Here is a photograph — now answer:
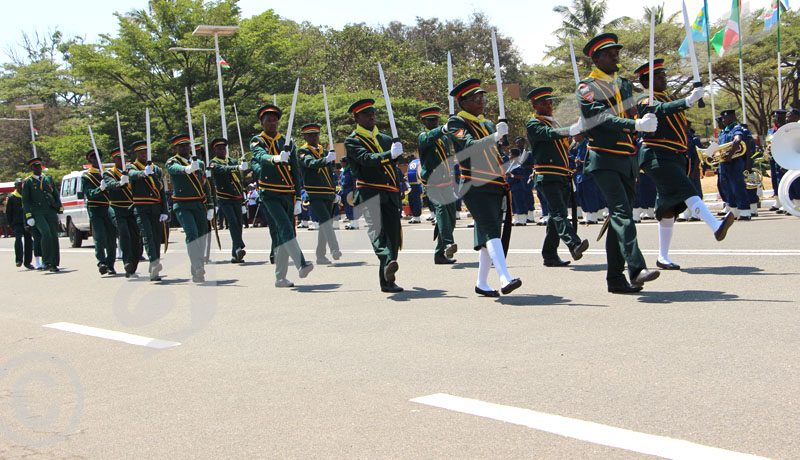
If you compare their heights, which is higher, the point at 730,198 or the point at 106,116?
the point at 106,116

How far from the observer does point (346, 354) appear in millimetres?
5914

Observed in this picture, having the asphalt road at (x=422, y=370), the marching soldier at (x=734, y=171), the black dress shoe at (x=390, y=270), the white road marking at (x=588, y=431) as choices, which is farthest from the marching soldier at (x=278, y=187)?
the marching soldier at (x=734, y=171)

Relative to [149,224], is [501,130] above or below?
above

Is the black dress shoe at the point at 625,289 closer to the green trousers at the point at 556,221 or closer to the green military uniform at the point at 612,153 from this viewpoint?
the green military uniform at the point at 612,153

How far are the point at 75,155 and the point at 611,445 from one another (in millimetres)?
38730

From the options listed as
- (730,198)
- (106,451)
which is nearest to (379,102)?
(730,198)

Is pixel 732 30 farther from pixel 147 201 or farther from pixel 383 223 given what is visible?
pixel 383 223

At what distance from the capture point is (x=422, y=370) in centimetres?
528

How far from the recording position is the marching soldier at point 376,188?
8.65m

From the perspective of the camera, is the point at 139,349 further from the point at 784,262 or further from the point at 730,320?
the point at 784,262

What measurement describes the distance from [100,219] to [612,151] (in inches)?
351

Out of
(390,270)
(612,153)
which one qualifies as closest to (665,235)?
(612,153)

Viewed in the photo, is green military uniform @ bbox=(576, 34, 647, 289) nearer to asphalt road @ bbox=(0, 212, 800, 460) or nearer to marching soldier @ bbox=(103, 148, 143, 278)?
asphalt road @ bbox=(0, 212, 800, 460)

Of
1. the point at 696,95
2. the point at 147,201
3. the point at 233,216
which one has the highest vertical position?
the point at 696,95
